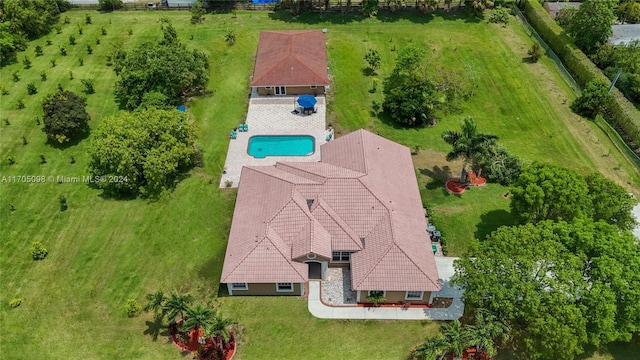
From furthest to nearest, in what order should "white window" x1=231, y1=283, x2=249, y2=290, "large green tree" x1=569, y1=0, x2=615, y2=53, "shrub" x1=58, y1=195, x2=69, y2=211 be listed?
"large green tree" x1=569, y1=0, x2=615, y2=53, "shrub" x1=58, y1=195, x2=69, y2=211, "white window" x1=231, y1=283, x2=249, y2=290

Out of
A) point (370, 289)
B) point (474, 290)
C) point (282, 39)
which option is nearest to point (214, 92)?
point (282, 39)

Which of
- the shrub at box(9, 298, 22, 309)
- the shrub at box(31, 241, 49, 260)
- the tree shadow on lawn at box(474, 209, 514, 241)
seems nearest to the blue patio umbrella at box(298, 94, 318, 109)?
the tree shadow on lawn at box(474, 209, 514, 241)

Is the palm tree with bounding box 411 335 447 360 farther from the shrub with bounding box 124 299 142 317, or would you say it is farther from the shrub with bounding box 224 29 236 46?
the shrub with bounding box 224 29 236 46

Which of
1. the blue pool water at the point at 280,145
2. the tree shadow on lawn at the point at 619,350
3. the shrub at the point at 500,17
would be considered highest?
the shrub at the point at 500,17

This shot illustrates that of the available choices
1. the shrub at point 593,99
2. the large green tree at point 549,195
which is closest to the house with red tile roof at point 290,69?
the large green tree at point 549,195

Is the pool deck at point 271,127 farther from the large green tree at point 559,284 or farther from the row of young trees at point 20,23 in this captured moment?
the row of young trees at point 20,23
